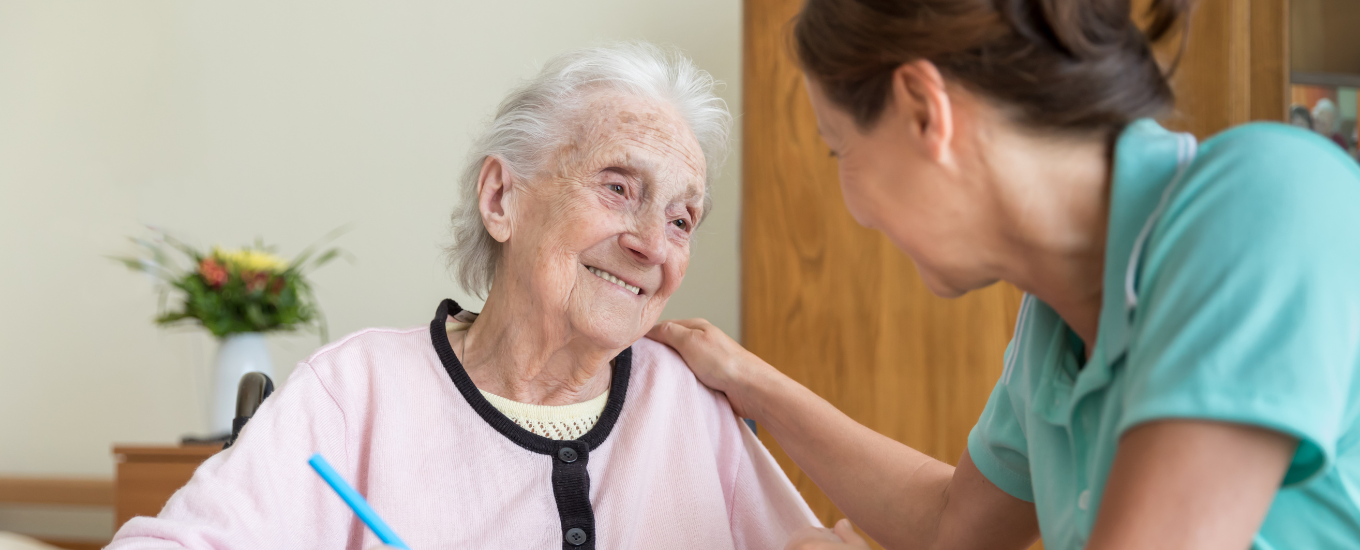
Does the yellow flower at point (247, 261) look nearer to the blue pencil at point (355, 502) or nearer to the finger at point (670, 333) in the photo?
the finger at point (670, 333)

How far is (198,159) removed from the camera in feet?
10.5

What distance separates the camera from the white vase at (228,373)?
7.44ft

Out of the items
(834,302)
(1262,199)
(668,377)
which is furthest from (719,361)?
(834,302)

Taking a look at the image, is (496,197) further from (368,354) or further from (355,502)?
(355,502)

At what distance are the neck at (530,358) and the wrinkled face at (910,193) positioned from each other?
0.59 m

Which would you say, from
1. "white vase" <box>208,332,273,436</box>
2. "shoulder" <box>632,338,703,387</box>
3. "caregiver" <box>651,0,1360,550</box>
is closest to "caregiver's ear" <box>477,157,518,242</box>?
"shoulder" <box>632,338,703,387</box>

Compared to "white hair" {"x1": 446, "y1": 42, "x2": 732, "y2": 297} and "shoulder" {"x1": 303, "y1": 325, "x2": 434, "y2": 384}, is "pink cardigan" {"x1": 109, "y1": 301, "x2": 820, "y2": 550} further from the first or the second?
"white hair" {"x1": 446, "y1": 42, "x2": 732, "y2": 297}

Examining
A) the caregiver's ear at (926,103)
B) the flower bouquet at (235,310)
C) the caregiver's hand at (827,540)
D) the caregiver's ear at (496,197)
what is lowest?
the flower bouquet at (235,310)

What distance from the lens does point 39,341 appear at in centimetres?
325

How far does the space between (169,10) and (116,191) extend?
0.68m

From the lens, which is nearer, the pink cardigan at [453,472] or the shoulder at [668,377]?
the pink cardigan at [453,472]

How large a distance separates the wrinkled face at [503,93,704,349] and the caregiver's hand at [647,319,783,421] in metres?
0.09

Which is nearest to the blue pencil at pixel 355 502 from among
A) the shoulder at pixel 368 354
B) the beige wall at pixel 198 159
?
the shoulder at pixel 368 354

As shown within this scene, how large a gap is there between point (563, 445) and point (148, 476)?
1311 millimetres
